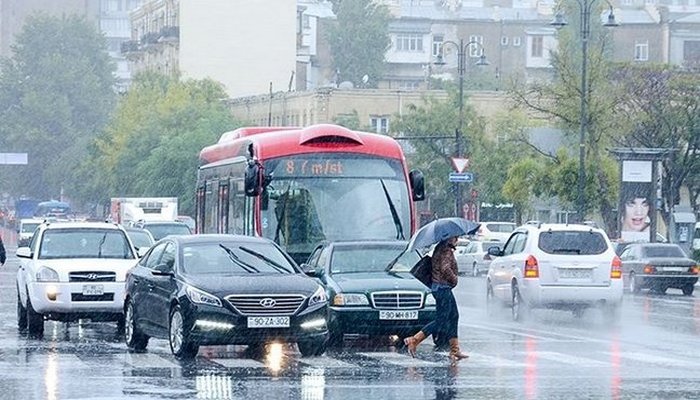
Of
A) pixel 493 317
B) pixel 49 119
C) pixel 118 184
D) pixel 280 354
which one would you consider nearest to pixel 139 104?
pixel 118 184

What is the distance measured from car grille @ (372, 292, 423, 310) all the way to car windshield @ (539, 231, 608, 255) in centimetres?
805

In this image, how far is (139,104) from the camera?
354ft

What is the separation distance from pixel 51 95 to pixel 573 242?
11572 centimetres

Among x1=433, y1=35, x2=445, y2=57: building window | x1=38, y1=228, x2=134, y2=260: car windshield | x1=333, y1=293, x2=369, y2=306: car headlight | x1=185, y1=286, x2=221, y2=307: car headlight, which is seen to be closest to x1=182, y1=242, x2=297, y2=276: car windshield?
x1=185, y1=286, x2=221, y2=307: car headlight

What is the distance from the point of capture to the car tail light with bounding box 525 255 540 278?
31469mm

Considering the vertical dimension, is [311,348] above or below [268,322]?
below

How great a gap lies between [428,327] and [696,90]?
51.1 meters

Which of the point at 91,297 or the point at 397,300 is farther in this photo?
the point at 91,297

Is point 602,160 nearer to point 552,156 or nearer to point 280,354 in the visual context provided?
point 552,156

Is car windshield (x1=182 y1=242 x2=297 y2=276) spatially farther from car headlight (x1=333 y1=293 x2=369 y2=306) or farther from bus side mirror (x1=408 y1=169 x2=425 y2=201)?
bus side mirror (x1=408 y1=169 x2=425 y2=201)

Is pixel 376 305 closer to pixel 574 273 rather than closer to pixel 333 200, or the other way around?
pixel 333 200

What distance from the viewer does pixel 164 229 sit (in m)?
46.2

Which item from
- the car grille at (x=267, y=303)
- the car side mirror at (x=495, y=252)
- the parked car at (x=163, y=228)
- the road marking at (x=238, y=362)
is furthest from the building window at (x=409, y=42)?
the car grille at (x=267, y=303)

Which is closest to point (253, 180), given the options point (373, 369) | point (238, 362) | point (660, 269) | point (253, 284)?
point (253, 284)
